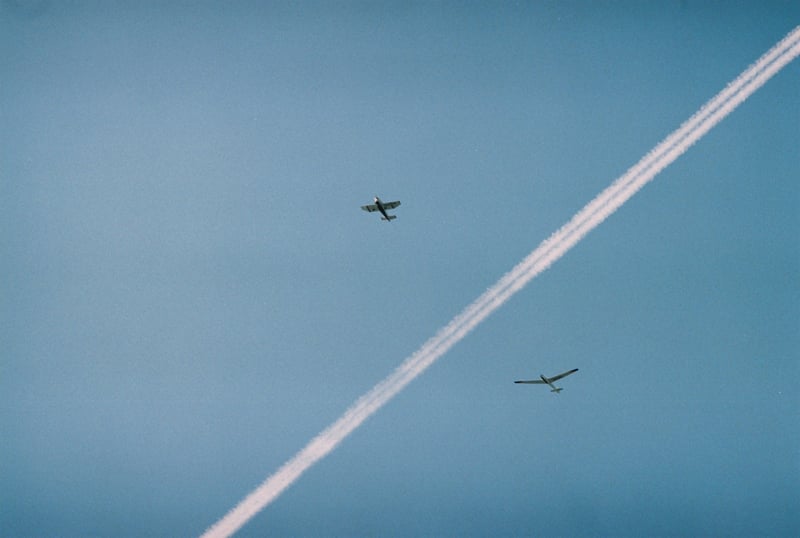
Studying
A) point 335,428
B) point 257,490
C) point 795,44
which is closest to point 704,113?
point 795,44

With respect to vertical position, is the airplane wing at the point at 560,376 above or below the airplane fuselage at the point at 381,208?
below

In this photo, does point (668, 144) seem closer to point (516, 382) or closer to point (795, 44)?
point (795, 44)

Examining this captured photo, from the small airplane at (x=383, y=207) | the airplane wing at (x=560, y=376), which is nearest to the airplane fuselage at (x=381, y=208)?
the small airplane at (x=383, y=207)

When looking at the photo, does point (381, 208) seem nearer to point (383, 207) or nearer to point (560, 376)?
point (383, 207)

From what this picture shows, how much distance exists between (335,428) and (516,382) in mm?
11849

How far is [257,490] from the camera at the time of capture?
3856 centimetres

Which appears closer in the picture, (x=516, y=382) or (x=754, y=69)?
(x=754, y=69)

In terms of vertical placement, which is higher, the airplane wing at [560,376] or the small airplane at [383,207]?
the small airplane at [383,207]

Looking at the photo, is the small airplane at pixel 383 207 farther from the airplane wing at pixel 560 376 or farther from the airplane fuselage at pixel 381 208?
the airplane wing at pixel 560 376

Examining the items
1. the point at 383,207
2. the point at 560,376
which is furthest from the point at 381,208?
the point at 560,376

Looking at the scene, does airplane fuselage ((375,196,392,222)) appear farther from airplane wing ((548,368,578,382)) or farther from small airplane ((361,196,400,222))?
airplane wing ((548,368,578,382))

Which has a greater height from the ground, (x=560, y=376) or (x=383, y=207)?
(x=383, y=207)

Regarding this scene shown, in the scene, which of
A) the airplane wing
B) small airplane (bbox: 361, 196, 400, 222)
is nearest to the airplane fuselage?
small airplane (bbox: 361, 196, 400, 222)

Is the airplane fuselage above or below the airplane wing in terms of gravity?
above
